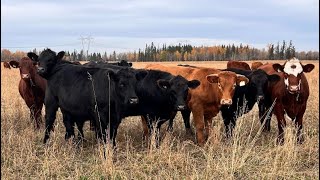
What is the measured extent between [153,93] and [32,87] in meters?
3.70

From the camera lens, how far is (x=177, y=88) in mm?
7793

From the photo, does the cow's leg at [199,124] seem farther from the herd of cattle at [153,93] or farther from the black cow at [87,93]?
the black cow at [87,93]

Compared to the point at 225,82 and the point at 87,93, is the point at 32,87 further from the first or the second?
the point at 225,82

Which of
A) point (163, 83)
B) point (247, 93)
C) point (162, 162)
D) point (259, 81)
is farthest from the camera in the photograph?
point (247, 93)

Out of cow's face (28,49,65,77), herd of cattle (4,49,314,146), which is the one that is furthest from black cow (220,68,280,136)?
cow's face (28,49,65,77)

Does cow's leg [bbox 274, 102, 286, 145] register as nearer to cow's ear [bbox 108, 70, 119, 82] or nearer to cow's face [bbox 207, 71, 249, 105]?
cow's face [bbox 207, 71, 249, 105]

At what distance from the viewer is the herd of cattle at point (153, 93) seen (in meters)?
7.48

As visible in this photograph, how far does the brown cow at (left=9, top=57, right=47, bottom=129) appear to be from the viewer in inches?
396

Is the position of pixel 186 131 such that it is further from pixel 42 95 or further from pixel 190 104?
pixel 42 95

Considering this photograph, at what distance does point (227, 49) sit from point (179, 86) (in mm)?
107311

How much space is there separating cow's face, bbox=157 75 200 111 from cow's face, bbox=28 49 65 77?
2.39m

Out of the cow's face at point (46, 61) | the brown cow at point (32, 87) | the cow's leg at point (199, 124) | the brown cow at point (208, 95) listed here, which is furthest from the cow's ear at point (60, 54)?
the cow's leg at point (199, 124)

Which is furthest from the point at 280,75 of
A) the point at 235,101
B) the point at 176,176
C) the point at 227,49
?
the point at 227,49

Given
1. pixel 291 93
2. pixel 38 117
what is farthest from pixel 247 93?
pixel 38 117
